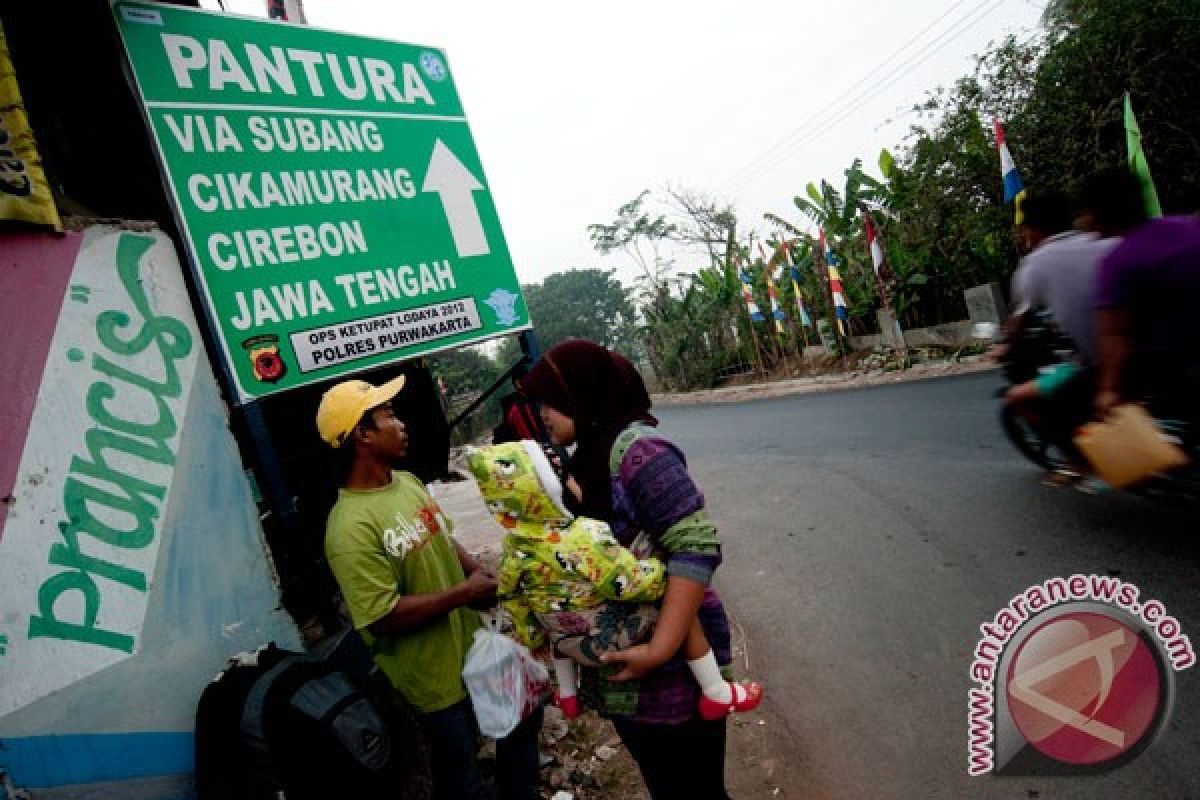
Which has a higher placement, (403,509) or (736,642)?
(403,509)

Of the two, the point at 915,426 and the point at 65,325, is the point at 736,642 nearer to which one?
the point at 65,325

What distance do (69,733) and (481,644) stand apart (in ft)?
4.55

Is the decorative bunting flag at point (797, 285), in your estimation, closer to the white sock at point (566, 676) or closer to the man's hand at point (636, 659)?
the white sock at point (566, 676)

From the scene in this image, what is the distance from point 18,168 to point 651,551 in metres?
2.54

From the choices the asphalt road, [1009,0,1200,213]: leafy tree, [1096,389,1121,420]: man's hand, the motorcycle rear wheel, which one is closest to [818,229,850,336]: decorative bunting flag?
[1009,0,1200,213]: leafy tree

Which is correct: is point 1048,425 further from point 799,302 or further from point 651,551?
point 799,302

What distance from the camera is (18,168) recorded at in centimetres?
210

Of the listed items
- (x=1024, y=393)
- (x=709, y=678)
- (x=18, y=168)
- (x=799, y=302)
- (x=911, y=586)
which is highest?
(x=18, y=168)

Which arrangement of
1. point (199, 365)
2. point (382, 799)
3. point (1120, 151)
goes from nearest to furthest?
point (382, 799), point (199, 365), point (1120, 151)

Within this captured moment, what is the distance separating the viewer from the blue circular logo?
3816 millimetres

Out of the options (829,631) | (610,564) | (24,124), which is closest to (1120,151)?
(829,631)

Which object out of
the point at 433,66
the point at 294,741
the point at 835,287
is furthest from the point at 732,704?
the point at 835,287

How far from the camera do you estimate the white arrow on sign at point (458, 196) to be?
3.73 m

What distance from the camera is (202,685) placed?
2334 mm
